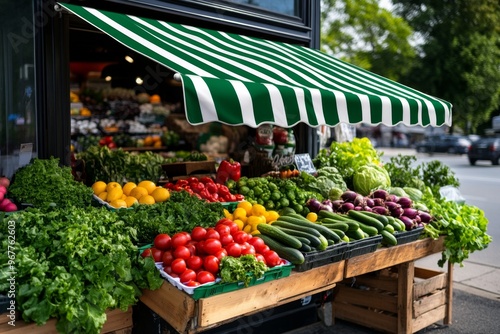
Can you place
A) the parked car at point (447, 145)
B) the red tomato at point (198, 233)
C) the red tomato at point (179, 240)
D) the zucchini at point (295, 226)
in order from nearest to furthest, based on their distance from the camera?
the red tomato at point (179, 240), the red tomato at point (198, 233), the zucchini at point (295, 226), the parked car at point (447, 145)

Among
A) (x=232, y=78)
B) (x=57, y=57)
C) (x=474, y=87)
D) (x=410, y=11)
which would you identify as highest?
(x=410, y=11)

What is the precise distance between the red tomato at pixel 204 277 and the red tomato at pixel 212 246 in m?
0.18

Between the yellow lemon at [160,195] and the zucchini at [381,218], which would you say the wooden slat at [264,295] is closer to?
the zucchini at [381,218]

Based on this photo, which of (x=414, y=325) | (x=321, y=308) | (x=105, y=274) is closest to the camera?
(x=105, y=274)

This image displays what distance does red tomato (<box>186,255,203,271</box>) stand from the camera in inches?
128

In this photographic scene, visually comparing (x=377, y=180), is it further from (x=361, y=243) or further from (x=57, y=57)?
(x=57, y=57)

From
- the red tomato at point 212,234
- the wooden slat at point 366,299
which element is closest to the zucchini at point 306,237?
the red tomato at point 212,234

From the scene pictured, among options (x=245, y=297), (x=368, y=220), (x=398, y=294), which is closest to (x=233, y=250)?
(x=245, y=297)

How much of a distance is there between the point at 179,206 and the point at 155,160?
2.98 meters

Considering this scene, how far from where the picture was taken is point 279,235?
3.80 meters

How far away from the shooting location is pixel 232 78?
3.85m

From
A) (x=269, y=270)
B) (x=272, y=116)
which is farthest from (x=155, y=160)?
(x=269, y=270)

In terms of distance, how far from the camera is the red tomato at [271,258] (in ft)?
11.5

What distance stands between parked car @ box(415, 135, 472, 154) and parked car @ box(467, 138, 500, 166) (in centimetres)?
780
